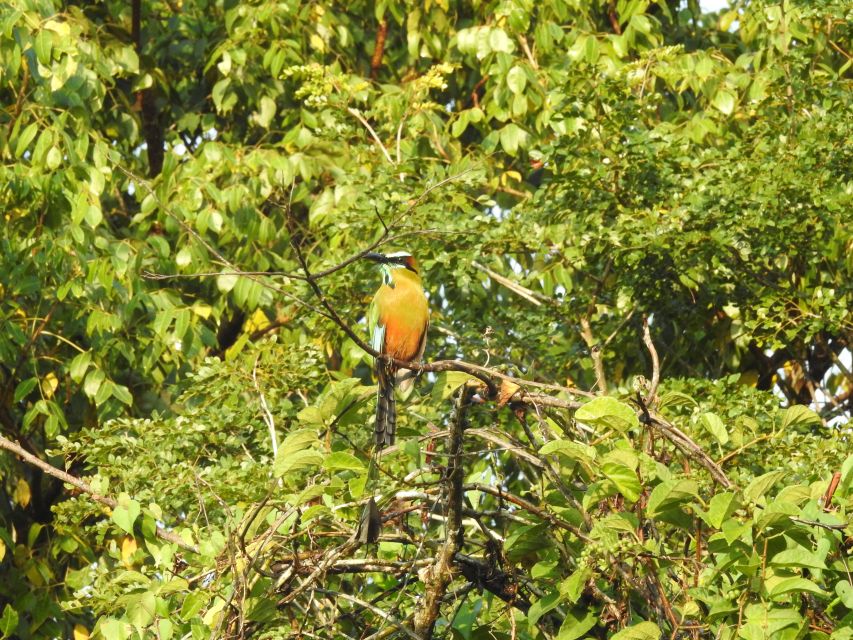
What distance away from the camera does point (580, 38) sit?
668 cm

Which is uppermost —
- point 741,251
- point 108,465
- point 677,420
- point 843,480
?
point 843,480

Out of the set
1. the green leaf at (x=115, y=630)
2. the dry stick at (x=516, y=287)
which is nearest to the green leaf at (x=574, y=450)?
the green leaf at (x=115, y=630)

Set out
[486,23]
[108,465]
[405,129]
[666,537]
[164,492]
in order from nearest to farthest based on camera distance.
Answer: [666,537], [164,492], [108,465], [405,129], [486,23]

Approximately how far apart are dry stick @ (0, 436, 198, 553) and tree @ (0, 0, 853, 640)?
0.07 feet

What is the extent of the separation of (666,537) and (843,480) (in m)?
0.94

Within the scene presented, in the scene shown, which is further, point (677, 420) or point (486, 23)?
point (486, 23)

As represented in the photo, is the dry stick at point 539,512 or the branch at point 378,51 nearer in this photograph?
the dry stick at point 539,512

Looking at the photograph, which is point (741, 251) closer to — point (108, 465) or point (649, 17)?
point (649, 17)

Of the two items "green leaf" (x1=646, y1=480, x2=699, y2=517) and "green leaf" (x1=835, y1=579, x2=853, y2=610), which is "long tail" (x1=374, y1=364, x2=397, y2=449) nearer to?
"green leaf" (x1=646, y1=480, x2=699, y2=517)

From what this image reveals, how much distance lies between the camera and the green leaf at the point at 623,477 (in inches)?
106

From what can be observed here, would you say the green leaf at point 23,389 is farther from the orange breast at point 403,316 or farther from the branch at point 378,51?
the branch at point 378,51

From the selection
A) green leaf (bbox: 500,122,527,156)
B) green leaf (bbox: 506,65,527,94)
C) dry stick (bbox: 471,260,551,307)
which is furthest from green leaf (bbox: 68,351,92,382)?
green leaf (bbox: 506,65,527,94)

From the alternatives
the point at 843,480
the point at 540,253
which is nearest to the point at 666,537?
the point at 843,480

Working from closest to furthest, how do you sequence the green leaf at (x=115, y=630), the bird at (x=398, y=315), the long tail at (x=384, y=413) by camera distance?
the green leaf at (x=115, y=630)
the long tail at (x=384, y=413)
the bird at (x=398, y=315)
